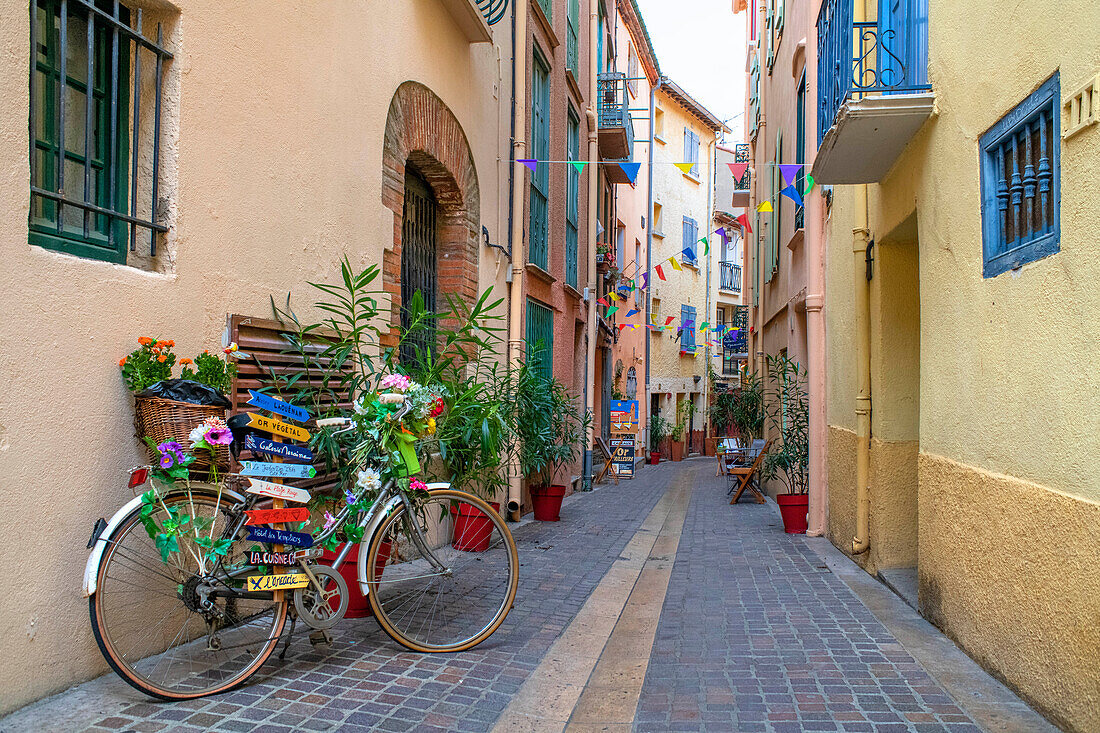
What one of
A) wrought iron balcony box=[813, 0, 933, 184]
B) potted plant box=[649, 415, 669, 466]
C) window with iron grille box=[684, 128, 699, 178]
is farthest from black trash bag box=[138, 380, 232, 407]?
window with iron grille box=[684, 128, 699, 178]

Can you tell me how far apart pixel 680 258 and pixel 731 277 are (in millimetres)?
5637

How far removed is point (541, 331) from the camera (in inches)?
438

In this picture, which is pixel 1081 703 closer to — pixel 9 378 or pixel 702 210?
pixel 9 378

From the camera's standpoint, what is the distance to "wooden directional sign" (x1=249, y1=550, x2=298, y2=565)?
3535 millimetres

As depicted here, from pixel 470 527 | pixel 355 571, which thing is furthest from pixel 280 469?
pixel 470 527

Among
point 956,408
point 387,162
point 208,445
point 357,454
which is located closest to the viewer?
point 208,445

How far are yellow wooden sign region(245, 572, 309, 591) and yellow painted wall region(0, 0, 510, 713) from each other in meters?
0.64

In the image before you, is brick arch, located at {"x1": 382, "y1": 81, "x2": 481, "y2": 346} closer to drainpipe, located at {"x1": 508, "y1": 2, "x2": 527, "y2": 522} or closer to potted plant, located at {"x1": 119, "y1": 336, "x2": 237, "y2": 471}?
drainpipe, located at {"x1": 508, "y1": 2, "x2": 527, "y2": 522}

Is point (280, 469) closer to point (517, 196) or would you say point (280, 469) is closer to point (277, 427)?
point (277, 427)

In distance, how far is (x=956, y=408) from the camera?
4.50m

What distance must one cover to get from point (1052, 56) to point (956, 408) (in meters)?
1.89

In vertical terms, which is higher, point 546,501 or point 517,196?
point 517,196

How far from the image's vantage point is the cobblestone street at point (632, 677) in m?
3.19

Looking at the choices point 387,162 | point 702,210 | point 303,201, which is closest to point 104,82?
point 303,201
